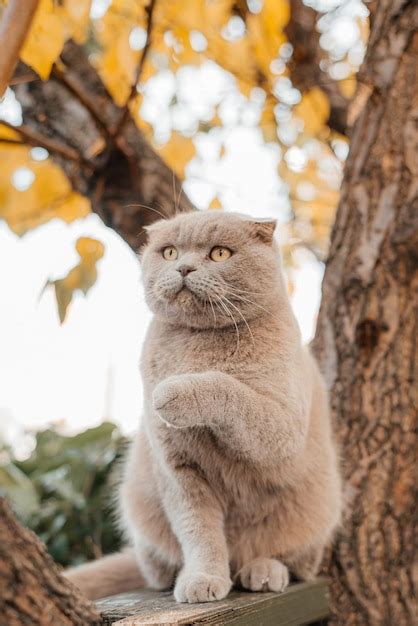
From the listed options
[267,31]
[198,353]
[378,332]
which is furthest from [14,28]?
[378,332]

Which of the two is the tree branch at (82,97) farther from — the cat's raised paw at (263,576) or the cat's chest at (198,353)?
the cat's raised paw at (263,576)

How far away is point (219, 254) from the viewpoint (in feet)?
4.30

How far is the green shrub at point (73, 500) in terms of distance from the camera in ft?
7.62

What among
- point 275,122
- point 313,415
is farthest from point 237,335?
point 275,122

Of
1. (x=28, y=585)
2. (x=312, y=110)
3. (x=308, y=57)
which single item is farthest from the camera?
(x=308, y=57)

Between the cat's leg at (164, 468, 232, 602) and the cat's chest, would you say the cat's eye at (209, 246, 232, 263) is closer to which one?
the cat's chest

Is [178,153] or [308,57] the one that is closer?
[178,153]

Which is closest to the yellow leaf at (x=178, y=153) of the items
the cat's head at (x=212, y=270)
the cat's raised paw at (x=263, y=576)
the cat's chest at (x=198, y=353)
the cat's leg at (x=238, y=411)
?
the cat's head at (x=212, y=270)

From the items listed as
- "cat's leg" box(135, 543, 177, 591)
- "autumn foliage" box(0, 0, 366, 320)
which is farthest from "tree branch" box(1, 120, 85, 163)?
"cat's leg" box(135, 543, 177, 591)

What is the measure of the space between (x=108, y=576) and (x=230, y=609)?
1.98ft

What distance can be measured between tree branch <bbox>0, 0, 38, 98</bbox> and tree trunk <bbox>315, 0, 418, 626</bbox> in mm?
1217

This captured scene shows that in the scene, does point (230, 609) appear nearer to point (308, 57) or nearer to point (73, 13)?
point (73, 13)

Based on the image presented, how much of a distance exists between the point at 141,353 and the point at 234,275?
0.28 m

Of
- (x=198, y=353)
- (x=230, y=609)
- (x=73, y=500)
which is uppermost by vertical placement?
(x=198, y=353)
